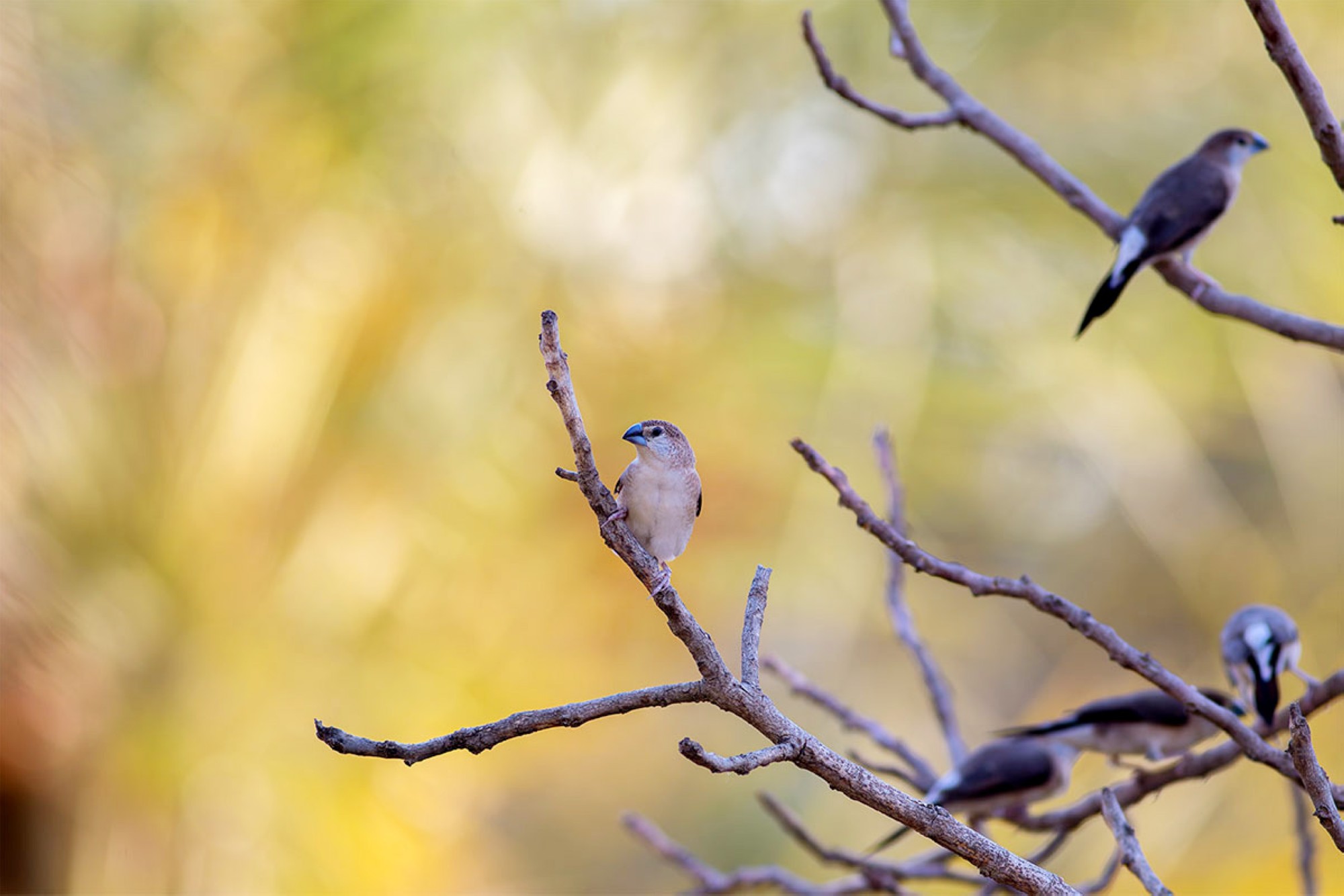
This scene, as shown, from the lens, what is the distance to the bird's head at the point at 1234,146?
359 cm

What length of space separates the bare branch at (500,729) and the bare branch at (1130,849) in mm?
624

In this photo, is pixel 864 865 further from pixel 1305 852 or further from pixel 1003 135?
pixel 1003 135

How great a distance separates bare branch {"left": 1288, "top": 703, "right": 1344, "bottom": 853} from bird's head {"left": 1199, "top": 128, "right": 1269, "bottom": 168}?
2795 millimetres

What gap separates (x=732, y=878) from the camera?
2453 millimetres

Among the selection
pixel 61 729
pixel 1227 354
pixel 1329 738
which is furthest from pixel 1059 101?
pixel 61 729

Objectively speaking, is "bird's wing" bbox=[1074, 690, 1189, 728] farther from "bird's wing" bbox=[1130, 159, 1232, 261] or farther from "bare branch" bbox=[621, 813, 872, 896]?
"bird's wing" bbox=[1130, 159, 1232, 261]

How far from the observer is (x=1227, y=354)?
6895 mm

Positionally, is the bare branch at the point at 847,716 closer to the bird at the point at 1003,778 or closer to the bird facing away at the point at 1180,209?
the bird at the point at 1003,778

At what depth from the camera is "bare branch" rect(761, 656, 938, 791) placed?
246 centimetres

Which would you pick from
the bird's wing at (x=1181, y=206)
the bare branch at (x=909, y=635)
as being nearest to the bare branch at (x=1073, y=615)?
the bare branch at (x=909, y=635)

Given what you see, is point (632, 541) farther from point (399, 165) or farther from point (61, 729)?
point (399, 165)

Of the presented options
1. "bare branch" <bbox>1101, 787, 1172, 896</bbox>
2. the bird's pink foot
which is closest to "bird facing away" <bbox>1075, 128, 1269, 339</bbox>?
"bare branch" <bbox>1101, 787, 1172, 896</bbox>

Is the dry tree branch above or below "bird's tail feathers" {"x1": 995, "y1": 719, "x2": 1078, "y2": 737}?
above

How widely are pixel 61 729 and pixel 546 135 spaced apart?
3291 millimetres
